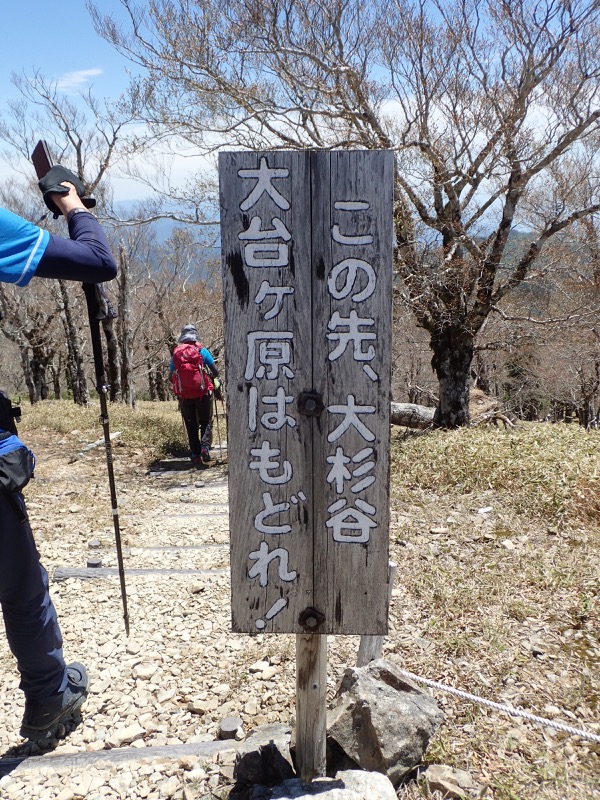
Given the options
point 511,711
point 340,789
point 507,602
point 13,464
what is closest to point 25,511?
point 13,464

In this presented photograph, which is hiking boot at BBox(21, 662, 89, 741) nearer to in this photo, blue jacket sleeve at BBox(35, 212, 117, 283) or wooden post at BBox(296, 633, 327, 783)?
wooden post at BBox(296, 633, 327, 783)

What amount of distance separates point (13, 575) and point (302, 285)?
1.82 meters

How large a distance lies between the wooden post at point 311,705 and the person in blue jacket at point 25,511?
4.13 ft

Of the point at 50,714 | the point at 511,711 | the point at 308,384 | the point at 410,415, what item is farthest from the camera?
the point at 410,415

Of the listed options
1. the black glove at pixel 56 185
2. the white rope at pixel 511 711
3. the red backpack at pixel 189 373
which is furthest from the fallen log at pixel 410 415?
the black glove at pixel 56 185

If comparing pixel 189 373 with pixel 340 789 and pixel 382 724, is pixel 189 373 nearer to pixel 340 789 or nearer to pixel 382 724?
pixel 382 724

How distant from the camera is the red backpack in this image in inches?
303

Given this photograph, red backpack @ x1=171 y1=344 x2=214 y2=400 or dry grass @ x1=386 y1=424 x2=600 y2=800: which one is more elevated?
red backpack @ x1=171 y1=344 x2=214 y2=400

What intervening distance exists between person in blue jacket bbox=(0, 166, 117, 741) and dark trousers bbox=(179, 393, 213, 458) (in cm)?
543

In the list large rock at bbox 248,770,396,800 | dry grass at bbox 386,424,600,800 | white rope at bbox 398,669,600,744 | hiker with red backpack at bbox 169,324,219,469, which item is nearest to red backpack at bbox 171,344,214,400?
hiker with red backpack at bbox 169,324,219,469

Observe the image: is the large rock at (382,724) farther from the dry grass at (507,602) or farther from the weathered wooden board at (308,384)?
the weathered wooden board at (308,384)

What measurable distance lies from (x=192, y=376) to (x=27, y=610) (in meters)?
5.42

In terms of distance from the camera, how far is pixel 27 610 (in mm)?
2488

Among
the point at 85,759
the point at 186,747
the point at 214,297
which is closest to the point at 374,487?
the point at 186,747
